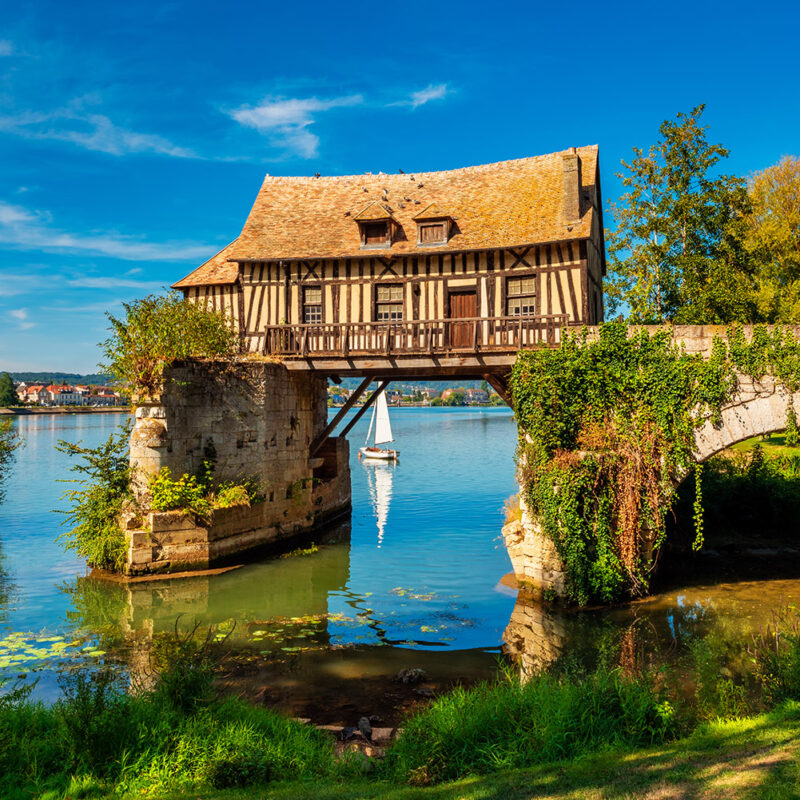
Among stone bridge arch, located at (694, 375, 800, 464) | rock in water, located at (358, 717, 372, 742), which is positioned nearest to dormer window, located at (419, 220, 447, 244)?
stone bridge arch, located at (694, 375, 800, 464)

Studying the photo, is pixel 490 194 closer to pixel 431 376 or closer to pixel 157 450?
pixel 431 376

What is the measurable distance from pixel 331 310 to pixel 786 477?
11747 mm

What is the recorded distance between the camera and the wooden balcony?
14.4 metres

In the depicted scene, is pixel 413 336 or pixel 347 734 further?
pixel 413 336

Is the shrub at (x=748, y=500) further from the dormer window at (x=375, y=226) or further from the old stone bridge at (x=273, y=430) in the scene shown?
the dormer window at (x=375, y=226)

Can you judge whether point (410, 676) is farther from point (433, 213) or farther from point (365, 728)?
point (433, 213)

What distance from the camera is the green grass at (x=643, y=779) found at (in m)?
4.06

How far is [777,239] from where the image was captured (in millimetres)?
22766

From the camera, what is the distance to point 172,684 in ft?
18.5

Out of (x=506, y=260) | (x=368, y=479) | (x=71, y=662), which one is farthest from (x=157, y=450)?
(x=368, y=479)

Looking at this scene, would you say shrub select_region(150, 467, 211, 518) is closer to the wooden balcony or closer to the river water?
the river water

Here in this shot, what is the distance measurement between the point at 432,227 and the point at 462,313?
237 centimetres

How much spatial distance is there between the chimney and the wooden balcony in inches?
105

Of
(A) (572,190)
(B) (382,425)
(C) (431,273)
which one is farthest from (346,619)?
(B) (382,425)
